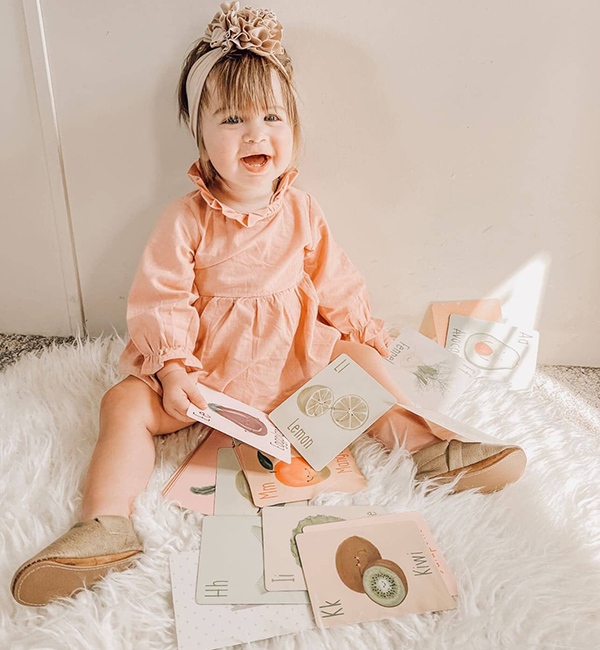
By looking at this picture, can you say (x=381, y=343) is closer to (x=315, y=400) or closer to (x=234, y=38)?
(x=315, y=400)

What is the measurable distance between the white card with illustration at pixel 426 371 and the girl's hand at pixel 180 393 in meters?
0.42

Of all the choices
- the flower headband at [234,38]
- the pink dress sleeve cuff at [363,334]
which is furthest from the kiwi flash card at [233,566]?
the flower headband at [234,38]

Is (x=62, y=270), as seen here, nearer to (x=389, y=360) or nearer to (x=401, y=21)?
(x=389, y=360)

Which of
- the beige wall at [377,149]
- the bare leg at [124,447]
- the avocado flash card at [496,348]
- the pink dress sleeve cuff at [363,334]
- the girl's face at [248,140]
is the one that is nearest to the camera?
the bare leg at [124,447]

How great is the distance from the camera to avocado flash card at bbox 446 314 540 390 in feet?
3.95

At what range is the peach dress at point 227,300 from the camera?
0.93m

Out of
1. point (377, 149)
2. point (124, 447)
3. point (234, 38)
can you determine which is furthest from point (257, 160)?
point (124, 447)

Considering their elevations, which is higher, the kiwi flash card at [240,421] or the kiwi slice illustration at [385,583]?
the kiwi flash card at [240,421]

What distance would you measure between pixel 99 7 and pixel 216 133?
0.37 metres

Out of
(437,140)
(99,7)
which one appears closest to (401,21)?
(437,140)

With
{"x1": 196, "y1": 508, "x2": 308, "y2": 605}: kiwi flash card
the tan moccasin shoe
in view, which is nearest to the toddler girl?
the tan moccasin shoe

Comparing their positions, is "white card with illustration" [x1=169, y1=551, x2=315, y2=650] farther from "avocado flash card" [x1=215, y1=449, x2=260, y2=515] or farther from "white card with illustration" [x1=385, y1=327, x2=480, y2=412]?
"white card with illustration" [x1=385, y1=327, x2=480, y2=412]

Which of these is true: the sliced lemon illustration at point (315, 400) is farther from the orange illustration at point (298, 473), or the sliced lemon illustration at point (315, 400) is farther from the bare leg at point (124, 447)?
the bare leg at point (124, 447)

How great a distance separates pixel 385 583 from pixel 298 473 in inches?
9.0
